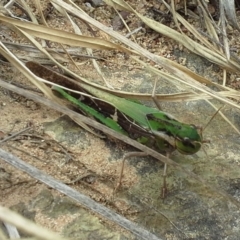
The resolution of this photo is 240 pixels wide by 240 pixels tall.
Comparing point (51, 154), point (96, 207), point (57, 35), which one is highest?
point (57, 35)

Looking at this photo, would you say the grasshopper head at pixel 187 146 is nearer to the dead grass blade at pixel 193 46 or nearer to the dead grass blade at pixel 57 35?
the dead grass blade at pixel 57 35

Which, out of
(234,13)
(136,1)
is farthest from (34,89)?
(234,13)

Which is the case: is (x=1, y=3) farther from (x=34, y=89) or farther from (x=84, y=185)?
(x=84, y=185)

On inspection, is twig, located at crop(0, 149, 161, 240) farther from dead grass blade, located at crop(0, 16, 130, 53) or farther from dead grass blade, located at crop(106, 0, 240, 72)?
dead grass blade, located at crop(106, 0, 240, 72)

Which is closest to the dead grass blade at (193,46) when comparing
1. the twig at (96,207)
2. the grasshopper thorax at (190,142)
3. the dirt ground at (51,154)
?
the dirt ground at (51,154)

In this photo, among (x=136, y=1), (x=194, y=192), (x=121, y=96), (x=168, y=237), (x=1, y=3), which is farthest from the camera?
(x=136, y=1)

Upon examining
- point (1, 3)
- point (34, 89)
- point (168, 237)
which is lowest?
point (168, 237)

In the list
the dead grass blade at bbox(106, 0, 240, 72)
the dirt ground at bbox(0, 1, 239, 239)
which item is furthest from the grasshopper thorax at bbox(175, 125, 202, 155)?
the dead grass blade at bbox(106, 0, 240, 72)

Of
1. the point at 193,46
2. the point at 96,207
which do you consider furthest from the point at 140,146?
the point at 193,46

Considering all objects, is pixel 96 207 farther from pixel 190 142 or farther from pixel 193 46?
pixel 193 46
